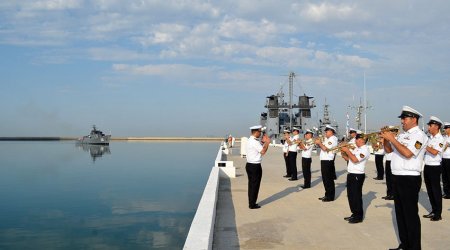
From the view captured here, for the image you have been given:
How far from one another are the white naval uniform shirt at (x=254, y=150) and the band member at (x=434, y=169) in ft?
10.2

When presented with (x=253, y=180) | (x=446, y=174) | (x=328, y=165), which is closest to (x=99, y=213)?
(x=253, y=180)

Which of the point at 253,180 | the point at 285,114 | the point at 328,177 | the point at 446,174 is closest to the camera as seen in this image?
the point at 253,180

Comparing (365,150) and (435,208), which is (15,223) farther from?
(435,208)

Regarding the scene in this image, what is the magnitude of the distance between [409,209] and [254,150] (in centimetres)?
399

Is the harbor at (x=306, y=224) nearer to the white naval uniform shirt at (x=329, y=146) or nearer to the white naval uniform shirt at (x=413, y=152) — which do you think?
the white naval uniform shirt at (x=329, y=146)

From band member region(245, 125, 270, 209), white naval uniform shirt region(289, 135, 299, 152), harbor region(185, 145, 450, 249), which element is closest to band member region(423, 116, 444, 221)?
harbor region(185, 145, 450, 249)

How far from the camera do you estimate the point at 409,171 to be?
579 cm

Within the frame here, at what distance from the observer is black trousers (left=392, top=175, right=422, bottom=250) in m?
5.72

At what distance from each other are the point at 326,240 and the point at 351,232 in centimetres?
71

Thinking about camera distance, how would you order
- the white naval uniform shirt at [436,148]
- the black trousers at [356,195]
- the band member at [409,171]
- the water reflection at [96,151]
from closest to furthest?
the band member at [409,171] < the black trousers at [356,195] < the white naval uniform shirt at [436,148] < the water reflection at [96,151]

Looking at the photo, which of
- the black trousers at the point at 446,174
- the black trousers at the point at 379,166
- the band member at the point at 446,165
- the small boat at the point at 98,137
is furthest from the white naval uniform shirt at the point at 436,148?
the small boat at the point at 98,137

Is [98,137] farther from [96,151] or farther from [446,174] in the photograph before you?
[446,174]

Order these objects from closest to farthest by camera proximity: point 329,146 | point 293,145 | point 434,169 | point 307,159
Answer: point 434,169 → point 329,146 → point 307,159 → point 293,145

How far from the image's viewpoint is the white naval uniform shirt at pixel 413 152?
18.8 ft
